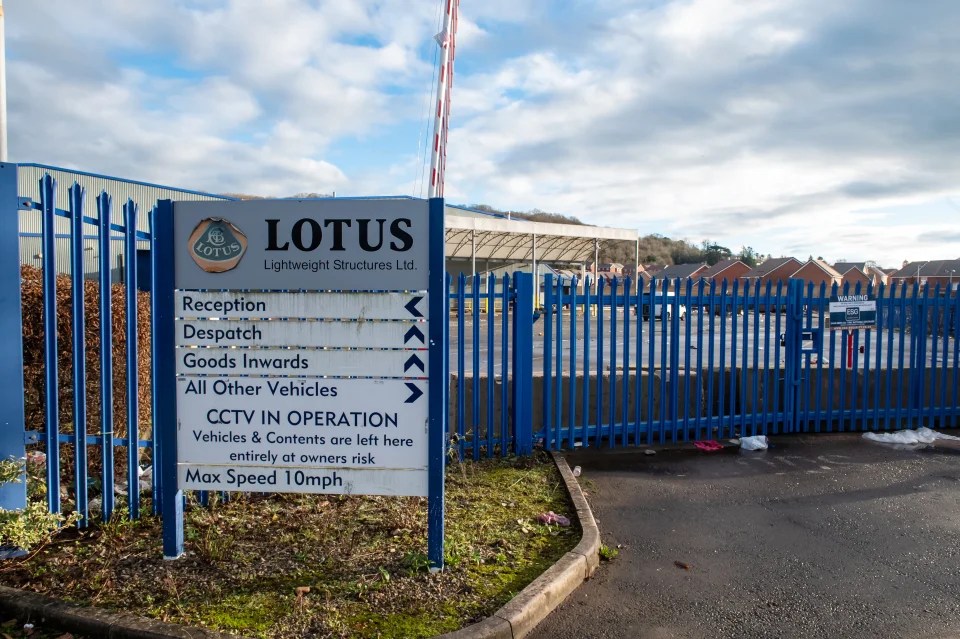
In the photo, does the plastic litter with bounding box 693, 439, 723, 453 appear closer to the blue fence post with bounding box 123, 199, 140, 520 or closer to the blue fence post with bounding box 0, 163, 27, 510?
the blue fence post with bounding box 123, 199, 140, 520

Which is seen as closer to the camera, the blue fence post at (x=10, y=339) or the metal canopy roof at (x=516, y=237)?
the blue fence post at (x=10, y=339)

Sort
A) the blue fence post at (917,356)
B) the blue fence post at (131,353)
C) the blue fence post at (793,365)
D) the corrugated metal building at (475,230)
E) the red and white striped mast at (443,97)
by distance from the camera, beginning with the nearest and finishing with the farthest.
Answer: the blue fence post at (131,353), the blue fence post at (793,365), the blue fence post at (917,356), the red and white striped mast at (443,97), the corrugated metal building at (475,230)

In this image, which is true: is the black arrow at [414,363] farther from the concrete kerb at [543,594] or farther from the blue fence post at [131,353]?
the blue fence post at [131,353]

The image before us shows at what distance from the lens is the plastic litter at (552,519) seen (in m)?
4.77

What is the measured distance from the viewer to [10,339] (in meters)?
4.14

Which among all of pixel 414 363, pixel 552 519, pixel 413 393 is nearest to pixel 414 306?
pixel 414 363

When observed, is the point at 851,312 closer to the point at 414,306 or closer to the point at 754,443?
the point at 754,443

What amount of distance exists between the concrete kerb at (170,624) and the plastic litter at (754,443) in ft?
13.0

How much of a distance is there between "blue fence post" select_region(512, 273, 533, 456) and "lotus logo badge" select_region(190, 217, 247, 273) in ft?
9.66

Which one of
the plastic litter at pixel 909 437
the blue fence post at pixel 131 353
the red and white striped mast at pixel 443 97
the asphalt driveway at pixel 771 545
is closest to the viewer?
the asphalt driveway at pixel 771 545

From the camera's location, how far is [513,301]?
644cm

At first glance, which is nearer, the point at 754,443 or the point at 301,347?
the point at 301,347

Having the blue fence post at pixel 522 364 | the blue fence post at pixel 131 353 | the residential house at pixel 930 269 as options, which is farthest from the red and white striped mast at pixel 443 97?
the residential house at pixel 930 269

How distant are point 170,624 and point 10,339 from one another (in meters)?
2.11
